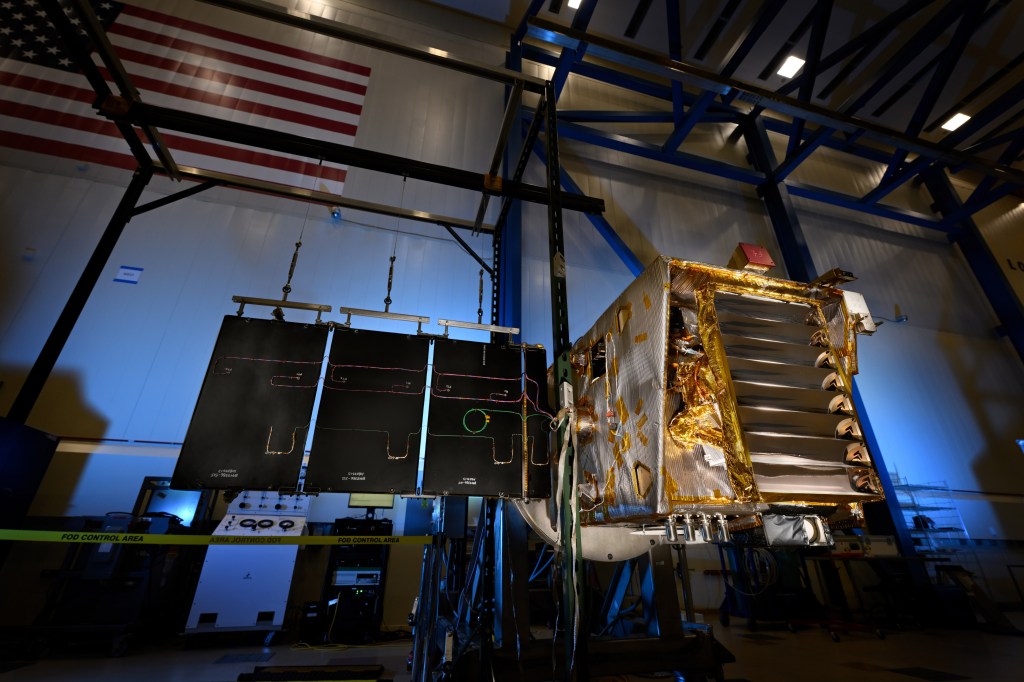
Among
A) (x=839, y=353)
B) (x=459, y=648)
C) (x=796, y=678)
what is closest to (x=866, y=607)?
(x=796, y=678)

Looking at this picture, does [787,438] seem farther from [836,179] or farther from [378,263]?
[836,179]

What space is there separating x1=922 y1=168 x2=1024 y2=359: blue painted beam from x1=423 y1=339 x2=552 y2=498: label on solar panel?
32.6 feet

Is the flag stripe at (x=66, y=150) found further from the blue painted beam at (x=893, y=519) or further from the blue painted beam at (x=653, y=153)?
the blue painted beam at (x=893, y=519)

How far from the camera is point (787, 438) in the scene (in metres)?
1.83

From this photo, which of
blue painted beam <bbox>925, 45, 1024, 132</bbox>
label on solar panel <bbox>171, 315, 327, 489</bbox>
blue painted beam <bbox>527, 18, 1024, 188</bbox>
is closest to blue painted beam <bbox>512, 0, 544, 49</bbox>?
blue painted beam <bbox>527, 18, 1024, 188</bbox>

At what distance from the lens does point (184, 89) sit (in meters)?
5.39

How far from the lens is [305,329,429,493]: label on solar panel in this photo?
2293mm

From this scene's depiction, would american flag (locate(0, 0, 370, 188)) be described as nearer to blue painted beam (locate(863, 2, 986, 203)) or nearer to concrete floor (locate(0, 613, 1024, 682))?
concrete floor (locate(0, 613, 1024, 682))

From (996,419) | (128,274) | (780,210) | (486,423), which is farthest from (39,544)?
(996,419)

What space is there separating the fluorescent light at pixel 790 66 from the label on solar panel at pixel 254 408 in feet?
28.7

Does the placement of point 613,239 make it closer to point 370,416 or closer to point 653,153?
point 653,153

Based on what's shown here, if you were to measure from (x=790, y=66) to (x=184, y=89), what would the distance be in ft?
29.6

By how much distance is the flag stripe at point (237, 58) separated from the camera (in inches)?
219

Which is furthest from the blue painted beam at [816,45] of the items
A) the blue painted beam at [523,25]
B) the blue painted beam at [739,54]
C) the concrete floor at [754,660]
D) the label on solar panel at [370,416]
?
the label on solar panel at [370,416]
